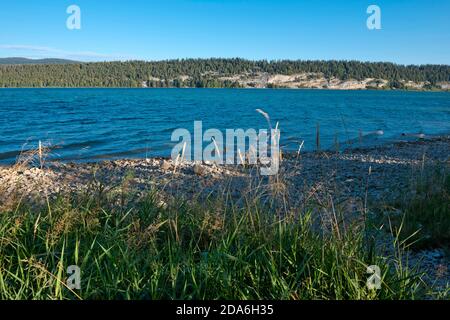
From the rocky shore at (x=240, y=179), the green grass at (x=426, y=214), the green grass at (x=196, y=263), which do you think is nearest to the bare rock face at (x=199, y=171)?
the rocky shore at (x=240, y=179)

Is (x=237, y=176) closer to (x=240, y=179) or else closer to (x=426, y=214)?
(x=240, y=179)

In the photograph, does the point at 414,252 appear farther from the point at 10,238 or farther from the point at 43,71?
the point at 43,71

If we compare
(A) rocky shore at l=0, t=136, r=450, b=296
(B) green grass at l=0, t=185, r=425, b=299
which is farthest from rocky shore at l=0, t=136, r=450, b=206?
(B) green grass at l=0, t=185, r=425, b=299

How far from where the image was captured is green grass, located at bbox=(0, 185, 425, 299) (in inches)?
148

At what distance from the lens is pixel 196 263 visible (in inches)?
176

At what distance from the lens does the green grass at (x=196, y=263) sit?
377 cm

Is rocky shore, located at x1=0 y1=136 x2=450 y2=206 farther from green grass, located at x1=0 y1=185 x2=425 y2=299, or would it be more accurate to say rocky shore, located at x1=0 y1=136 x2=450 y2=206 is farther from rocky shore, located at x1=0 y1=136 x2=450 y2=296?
green grass, located at x1=0 y1=185 x2=425 y2=299

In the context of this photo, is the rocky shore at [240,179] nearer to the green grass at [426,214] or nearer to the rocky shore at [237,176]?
the rocky shore at [237,176]

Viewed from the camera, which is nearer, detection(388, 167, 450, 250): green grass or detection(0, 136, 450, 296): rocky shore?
detection(388, 167, 450, 250): green grass

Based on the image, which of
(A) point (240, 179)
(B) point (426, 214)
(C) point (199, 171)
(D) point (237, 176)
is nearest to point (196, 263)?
(B) point (426, 214)

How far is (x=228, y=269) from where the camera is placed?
13.3 ft

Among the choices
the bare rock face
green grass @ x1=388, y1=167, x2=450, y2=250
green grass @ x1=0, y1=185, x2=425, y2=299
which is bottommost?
the bare rock face

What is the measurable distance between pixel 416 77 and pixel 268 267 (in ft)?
722
